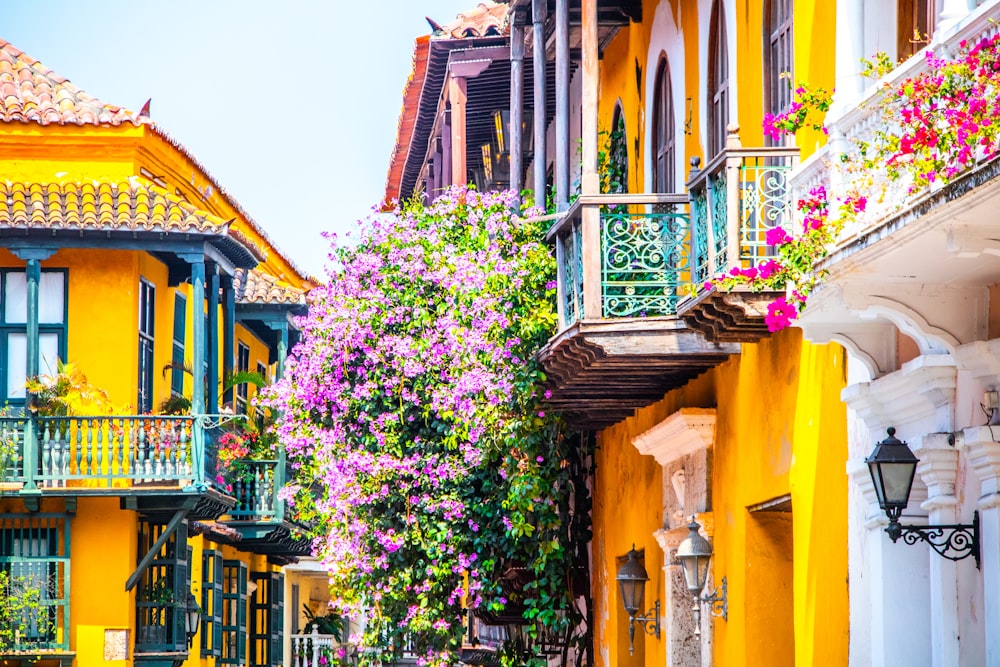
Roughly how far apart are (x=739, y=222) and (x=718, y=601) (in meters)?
2.99

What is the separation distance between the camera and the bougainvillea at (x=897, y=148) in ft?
21.4

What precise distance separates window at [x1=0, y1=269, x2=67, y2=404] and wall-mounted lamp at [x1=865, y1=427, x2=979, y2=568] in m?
15.3

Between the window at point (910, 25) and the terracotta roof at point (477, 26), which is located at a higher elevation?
the terracotta roof at point (477, 26)

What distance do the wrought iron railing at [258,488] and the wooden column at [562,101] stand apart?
1184cm

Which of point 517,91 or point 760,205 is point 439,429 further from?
point 760,205

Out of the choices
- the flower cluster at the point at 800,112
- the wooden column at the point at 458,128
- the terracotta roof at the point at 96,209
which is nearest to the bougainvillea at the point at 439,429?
the wooden column at the point at 458,128

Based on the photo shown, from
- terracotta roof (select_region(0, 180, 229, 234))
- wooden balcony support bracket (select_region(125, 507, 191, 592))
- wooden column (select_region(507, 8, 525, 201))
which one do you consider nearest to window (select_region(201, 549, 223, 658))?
wooden balcony support bracket (select_region(125, 507, 191, 592))

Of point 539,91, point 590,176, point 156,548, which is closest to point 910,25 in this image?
point 590,176

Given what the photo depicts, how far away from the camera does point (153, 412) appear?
2278cm

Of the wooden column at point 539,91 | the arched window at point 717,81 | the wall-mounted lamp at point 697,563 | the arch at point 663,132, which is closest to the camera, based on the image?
the wall-mounted lamp at point 697,563

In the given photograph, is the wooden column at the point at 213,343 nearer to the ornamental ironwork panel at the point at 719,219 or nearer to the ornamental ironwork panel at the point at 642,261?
the ornamental ironwork panel at the point at 642,261

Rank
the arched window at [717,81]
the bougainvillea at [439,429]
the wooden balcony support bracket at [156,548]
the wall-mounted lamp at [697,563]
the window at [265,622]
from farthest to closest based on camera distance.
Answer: the window at [265,622] → the wooden balcony support bracket at [156,548] → the bougainvillea at [439,429] → the arched window at [717,81] → the wall-mounted lamp at [697,563]

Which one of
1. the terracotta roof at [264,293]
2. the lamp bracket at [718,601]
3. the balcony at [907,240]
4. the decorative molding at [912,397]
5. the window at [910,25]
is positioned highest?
the terracotta roof at [264,293]

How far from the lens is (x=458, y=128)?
1808 centimetres
